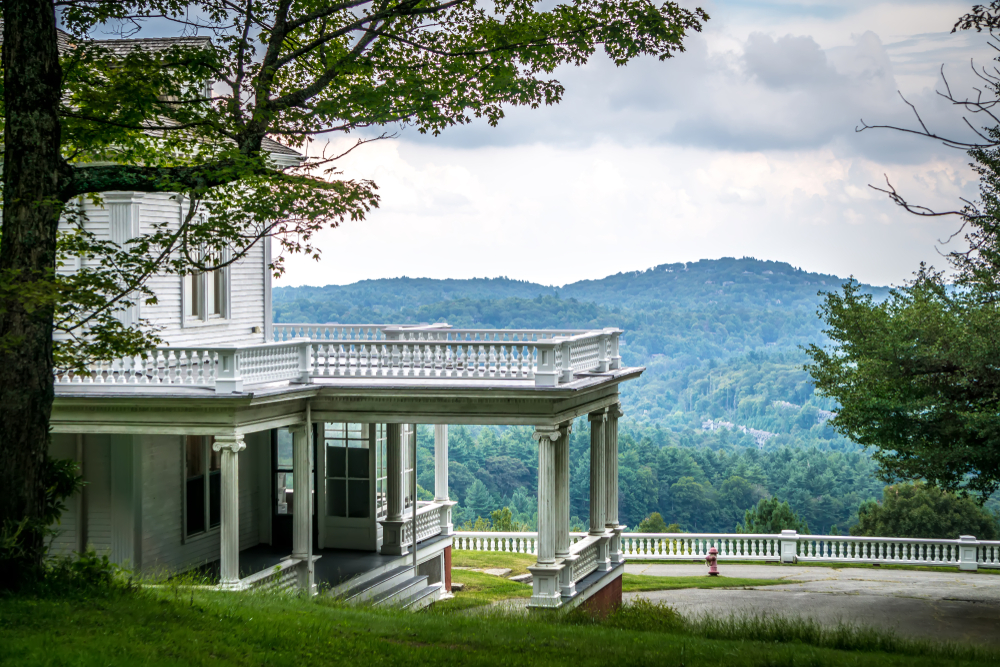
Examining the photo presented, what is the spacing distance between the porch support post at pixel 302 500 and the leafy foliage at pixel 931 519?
124 ft

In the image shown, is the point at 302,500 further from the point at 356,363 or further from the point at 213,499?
the point at 213,499

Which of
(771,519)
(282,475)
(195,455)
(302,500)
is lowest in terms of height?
(771,519)

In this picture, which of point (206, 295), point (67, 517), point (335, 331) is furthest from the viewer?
point (335, 331)

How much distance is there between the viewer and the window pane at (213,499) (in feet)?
67.2

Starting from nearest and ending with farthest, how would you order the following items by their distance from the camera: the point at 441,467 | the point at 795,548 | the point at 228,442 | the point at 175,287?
the point at 228,442 < the point at 175,287 < the point at 441,467 < the point at 795,548

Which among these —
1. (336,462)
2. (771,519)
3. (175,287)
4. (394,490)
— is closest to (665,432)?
(771,519)

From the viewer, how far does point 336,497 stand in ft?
74.5

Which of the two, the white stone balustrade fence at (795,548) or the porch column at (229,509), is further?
the white stone balustrade fence at (795,548)

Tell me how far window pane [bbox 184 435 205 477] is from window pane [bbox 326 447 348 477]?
3.09 metres

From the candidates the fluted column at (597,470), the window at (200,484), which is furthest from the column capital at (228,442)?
the fluted column at (597,470)

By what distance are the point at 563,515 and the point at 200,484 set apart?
6.92 meters

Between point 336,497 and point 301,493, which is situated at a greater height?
point 301,493

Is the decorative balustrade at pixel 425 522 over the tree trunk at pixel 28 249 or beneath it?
beneath

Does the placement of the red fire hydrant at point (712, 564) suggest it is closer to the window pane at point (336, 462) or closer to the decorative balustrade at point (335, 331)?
the decorative balustrade at point (335, 331)
